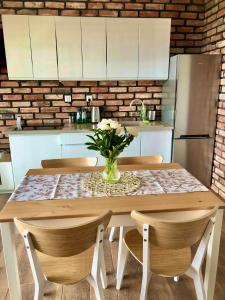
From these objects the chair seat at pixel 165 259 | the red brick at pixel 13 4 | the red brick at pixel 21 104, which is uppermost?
the red brick at pixel 13 4

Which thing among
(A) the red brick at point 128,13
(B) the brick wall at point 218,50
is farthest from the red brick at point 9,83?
(B) the brick wall at point 218,50

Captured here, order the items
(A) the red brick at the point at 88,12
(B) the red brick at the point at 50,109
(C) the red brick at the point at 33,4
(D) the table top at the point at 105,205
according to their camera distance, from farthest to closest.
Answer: (B) the red brick at the point at 50,109 < (A) the red brick at the point at 88,12 < (C) the red brick at the point at 33,4 < (D) the table top at the point at 105,205

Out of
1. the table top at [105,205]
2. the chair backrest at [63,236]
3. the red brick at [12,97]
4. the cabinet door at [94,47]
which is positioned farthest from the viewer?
the red brick at [12,97]

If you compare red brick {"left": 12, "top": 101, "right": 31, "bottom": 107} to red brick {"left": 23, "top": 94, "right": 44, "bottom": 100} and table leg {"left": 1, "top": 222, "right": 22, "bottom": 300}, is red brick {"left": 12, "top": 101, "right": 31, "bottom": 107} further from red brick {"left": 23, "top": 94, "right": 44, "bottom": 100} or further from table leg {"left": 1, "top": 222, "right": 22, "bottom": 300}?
table leg {"left": 1, "top": 222, "right": 22, "bottom": 300}

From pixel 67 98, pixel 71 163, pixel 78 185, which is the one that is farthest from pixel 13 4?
pixel 78 185

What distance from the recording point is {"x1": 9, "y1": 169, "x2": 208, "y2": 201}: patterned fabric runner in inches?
58.1

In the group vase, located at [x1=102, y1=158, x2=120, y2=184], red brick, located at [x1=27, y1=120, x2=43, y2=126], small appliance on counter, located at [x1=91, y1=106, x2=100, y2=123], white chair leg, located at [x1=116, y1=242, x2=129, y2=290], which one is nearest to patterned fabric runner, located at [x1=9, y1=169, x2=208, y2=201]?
vase, located at [x1=102, y1=158, x2=120, y2=184]

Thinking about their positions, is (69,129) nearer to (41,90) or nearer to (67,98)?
(67,98)

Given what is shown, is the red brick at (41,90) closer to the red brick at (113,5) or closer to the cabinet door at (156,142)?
the red brick at (113,5)

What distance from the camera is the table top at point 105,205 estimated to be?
1.26 meters

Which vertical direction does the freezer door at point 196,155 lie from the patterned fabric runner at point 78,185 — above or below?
below

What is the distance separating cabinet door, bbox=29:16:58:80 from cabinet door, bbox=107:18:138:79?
26.6 inches

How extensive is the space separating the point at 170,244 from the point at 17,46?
2797mm

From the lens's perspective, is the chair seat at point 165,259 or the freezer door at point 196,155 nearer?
the chair seat at point 165,259
